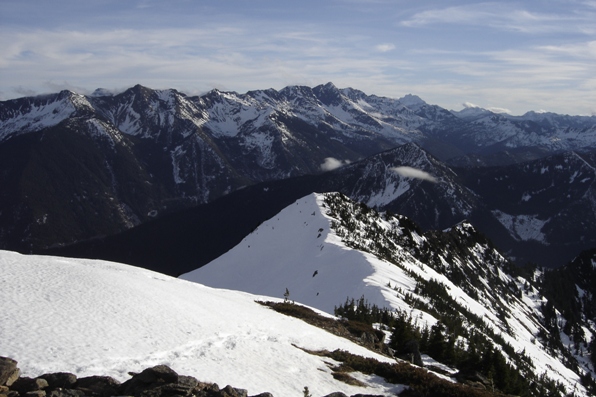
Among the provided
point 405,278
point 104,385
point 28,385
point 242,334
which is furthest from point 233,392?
point 405,278

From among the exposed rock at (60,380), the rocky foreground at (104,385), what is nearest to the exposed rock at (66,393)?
the rocky foreground at (104,385)

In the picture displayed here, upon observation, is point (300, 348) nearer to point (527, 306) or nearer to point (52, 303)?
point (52, 303)

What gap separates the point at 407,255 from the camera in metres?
122

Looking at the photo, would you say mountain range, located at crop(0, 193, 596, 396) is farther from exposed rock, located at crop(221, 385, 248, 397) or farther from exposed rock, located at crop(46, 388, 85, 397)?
exposed rock, located at crop(221, 385, 248, 397)

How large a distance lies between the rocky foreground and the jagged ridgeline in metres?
21.9

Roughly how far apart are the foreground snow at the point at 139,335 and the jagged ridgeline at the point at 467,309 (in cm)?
1158

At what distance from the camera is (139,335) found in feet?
79.4

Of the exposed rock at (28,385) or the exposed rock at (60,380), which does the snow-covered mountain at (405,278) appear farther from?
the exposed rock at (28,385)

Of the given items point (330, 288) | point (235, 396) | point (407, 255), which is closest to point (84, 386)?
point (235, 396)

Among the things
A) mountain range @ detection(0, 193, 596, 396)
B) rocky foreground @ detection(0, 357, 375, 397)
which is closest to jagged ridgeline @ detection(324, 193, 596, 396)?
mountain range @ detection(0, 193, 596, 396)

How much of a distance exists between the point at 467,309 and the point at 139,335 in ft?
284

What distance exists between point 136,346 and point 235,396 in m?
6.67

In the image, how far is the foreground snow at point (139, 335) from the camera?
21.2 m

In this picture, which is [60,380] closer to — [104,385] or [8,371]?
[104,385]
